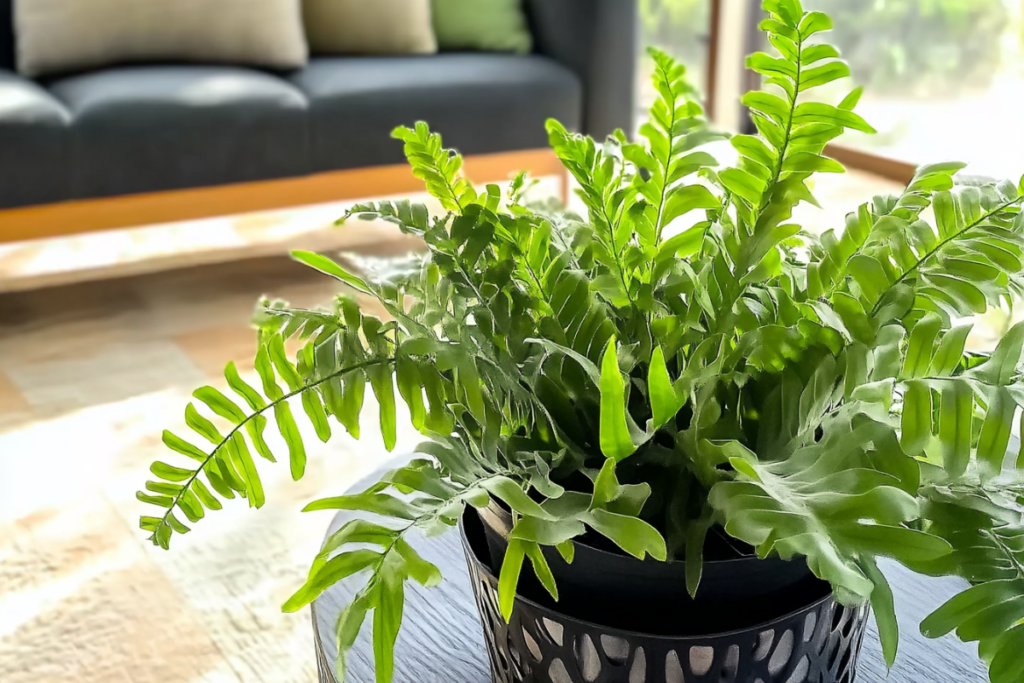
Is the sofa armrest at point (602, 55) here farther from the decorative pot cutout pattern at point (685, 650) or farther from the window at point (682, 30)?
the decorative pot cutout pattern at point (685, 650)

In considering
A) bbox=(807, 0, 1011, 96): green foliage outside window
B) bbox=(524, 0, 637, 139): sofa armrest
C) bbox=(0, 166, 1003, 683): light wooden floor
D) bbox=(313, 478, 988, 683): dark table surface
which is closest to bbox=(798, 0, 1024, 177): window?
bbox=(807, 0, 1011, 96): green foliage outside window

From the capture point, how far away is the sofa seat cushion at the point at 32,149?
6.45ft

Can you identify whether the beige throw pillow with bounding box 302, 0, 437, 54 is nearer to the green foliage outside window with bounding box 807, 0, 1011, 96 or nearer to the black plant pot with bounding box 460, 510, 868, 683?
the green foliage outside window with bounding box 807, 0, 1011, 96

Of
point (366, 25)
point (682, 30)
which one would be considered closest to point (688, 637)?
point (366, 25)

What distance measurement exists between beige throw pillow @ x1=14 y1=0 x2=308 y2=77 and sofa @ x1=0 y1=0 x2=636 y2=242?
48 millimetres

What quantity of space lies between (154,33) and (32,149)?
0.54 meters

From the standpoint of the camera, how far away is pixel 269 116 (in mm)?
2219

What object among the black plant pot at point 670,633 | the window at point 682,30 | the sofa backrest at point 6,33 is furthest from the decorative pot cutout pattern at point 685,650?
the window at point 682,30

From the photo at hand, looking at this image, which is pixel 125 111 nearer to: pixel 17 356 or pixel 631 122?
pixel 17 356

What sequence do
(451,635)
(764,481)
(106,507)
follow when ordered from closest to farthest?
(764,481) < (451,635) < (106,507)

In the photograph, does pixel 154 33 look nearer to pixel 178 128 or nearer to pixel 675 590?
pixel 178 128

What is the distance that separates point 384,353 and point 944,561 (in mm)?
309

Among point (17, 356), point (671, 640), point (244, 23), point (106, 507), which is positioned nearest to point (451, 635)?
point (671, 640)

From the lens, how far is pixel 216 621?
125cm
